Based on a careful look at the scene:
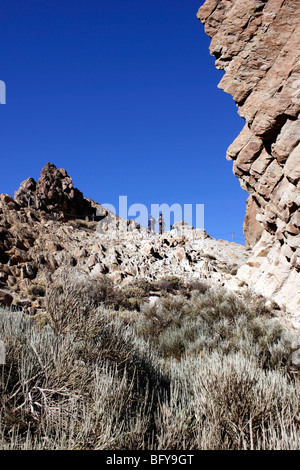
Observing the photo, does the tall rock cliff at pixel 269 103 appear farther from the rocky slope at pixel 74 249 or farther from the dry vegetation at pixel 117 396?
the dry vegetation at pixel 117 396

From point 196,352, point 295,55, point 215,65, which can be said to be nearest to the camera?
point 196,352

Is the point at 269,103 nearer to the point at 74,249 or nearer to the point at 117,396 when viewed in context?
the point at 117,396

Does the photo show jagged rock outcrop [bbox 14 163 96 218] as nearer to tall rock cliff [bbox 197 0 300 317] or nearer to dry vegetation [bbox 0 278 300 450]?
tall rock cliff [bbox 197 0 300 317]

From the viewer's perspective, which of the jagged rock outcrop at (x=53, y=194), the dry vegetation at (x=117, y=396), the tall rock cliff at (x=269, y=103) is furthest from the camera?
the jagged rock outcrop at (x=53, y=194)

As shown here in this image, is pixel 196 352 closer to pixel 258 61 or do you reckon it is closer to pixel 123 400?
pixel 123 400

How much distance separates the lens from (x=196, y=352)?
6719 millimetres

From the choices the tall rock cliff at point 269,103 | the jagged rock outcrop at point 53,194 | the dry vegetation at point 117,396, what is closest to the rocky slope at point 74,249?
the jagged rock outcrop at point 53,194

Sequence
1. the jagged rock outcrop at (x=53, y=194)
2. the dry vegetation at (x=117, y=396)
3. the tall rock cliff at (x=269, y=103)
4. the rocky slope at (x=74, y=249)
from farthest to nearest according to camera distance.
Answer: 1. the jagged rock outcrop at (x=53, y=194)
2. the rocky slope at (x=74, y=249)
3. the tall rock cliff at (x=269, y=103)
4. the dry vegetation at (x=117, y=396)

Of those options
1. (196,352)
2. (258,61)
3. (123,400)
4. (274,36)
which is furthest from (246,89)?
(123,400)

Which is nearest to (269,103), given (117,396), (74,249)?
(117,396)

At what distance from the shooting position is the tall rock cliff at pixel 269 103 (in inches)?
322

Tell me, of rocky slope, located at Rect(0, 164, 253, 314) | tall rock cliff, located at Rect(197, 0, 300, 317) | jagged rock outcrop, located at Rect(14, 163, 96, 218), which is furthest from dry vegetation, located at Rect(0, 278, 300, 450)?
jagged rock outcrop, located at Rect(14, 163, 96, 218)

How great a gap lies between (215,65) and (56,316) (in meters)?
9.21

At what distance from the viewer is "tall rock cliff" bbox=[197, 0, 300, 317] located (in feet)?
26.8
